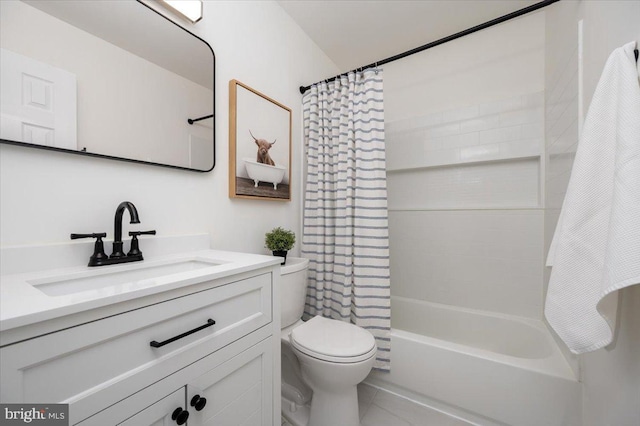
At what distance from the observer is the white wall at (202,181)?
0.78 m

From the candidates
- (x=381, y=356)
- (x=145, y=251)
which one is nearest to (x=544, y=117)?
(x=381, y=356)

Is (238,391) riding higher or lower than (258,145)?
lower

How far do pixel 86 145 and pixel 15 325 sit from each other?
0.71 meters

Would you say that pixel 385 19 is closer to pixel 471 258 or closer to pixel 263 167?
pixel 263 167

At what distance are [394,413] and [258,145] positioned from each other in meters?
1.75

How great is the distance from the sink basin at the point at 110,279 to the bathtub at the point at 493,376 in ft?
4.09

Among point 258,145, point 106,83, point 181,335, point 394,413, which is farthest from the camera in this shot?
point 258,145

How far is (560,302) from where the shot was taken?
31.9 inches

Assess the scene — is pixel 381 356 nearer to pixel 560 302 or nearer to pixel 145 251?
pixel 560 302

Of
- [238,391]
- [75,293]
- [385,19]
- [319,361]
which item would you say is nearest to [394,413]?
[319,361]

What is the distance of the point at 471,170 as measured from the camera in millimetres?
2004

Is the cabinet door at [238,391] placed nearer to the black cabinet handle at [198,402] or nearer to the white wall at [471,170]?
the black cabinet handle at [198,402]

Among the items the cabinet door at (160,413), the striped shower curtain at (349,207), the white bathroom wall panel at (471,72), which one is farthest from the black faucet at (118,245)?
the white bathroom wall panel at (471,72)

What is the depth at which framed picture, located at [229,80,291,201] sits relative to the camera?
141 centimetres
